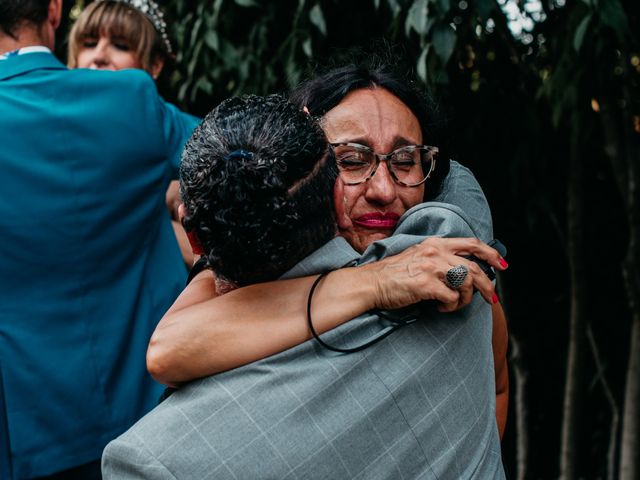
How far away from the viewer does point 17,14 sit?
2.32 meters

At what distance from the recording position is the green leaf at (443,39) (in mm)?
2410

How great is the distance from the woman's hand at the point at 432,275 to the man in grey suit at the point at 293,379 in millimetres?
45

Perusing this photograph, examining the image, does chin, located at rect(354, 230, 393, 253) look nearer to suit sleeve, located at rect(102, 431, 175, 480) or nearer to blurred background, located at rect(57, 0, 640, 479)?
suit sleeve, located at rect(102, 431, 175, 480)

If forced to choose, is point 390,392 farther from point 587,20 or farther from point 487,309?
point 587,20

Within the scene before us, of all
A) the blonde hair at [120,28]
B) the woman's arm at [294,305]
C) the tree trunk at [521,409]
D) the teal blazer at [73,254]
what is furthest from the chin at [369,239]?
the tree trunk at [521,409]

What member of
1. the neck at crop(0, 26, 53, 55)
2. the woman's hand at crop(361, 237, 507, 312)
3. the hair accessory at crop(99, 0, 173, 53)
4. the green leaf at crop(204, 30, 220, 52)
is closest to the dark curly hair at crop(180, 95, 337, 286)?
the woman's hand at crop(361, 237, 507, 312)

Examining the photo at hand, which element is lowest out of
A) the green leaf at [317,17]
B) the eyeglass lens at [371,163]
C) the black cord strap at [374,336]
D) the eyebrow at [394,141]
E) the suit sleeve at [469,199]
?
the black cord strap at [374,336]

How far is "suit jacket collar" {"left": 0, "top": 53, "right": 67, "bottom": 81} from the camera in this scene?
2232 millimetres

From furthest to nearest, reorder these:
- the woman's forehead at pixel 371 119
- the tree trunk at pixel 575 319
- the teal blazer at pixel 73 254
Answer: the tree trunk at pixel 575 319, the teal blazer at pixel 73 254, the woman's forehead at pixel 371 119

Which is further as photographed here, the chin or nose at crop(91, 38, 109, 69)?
nose at crop(91, 38, 109, 69)

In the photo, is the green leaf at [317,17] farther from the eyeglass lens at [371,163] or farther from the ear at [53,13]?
the eyeglass lens at [371,163]

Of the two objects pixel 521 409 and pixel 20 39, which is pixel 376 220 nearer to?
pixel 20 39

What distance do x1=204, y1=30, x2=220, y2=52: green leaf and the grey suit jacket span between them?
2.24m

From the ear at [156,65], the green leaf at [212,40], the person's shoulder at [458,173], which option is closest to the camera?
the person's shoulder at [458,173]
